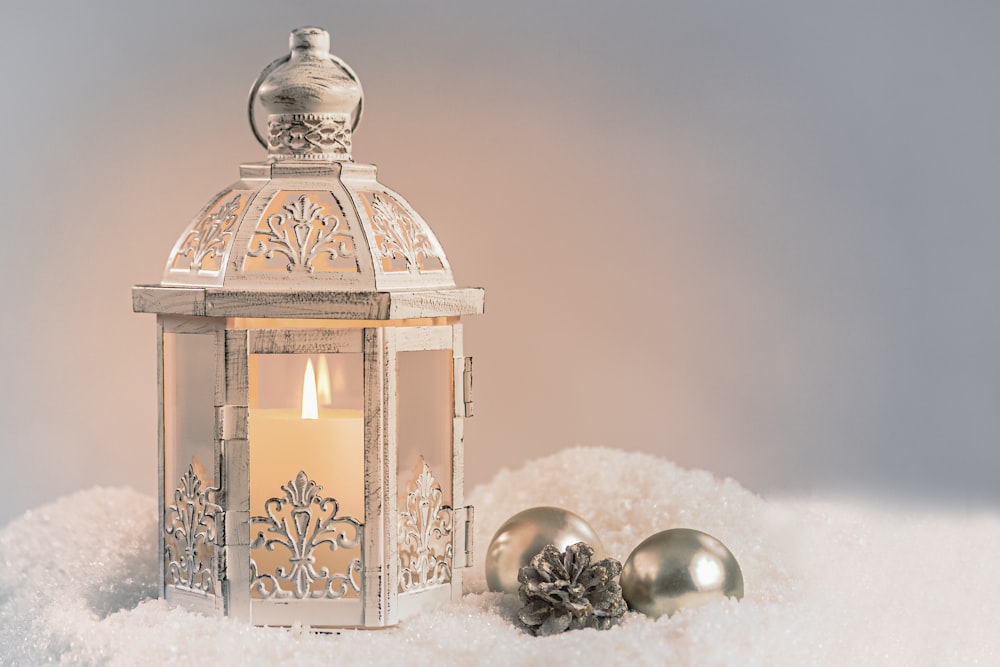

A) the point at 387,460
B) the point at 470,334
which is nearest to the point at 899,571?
the point at 387,460

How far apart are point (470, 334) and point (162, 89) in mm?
735

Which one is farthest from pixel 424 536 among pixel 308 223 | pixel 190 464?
pixel 308 223

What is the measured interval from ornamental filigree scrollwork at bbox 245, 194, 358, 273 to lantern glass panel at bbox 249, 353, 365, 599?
14cm

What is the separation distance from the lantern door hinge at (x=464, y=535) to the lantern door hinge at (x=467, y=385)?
0.42 feet

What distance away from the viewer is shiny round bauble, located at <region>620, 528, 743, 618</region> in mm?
1663

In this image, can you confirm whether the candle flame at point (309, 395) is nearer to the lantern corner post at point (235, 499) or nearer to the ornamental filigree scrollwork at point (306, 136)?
the lantern corner post at point (235, 499)

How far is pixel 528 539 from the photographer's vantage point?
5.86ft

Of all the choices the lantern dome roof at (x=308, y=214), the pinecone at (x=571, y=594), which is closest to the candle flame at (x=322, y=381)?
the lantern dome roof at (x=308, y=214)

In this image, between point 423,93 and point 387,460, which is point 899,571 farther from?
point 423,93

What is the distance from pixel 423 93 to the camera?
2605mm

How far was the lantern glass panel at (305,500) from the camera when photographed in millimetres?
1646

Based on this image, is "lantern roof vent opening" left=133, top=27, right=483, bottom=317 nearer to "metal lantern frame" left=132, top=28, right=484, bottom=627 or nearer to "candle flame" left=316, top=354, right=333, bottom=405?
"metal lantern frame" left=132, top=28, right=484, bottom=627

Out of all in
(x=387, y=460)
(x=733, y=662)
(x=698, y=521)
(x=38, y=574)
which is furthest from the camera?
(x=698, y=521)

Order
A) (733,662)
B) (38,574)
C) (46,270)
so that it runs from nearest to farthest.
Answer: (733,662) → (38,574) → (46,270)
